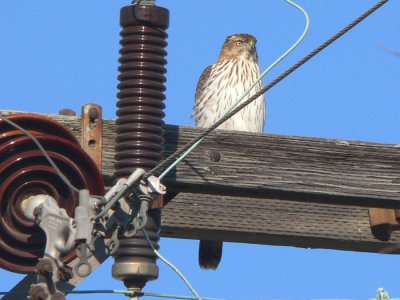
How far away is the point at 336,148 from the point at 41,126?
131 centimetres

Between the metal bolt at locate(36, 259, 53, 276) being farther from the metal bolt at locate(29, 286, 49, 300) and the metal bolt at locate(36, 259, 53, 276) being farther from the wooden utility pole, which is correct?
the wooden utility pole

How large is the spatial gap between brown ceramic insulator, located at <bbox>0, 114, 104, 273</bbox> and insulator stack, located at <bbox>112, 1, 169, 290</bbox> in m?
0.26

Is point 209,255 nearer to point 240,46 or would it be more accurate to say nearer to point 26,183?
point 26,183

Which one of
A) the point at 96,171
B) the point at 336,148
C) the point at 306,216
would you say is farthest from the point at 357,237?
the point at 96,171

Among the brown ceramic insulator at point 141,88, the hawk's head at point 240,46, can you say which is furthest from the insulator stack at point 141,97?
the hawk's head at point 240,46

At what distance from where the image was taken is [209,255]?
761cm

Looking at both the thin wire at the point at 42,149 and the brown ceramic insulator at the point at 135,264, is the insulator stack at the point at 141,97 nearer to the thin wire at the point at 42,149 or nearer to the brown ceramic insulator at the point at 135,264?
the brown ceramic insulator at the point at 135,264

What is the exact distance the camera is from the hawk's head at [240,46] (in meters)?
11.6

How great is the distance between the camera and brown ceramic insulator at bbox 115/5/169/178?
5086 millimetres

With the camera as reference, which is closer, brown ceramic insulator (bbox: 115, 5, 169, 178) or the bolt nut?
brown ceramic insulator (bbox: 115, 5, 169, 178)

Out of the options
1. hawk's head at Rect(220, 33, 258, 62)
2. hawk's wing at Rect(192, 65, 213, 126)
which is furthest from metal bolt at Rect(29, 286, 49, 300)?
hawk's head at Rect(220, 33, 258, 62)

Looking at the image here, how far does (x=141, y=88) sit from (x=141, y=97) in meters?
0.03

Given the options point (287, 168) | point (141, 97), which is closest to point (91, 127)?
point (141, 97)

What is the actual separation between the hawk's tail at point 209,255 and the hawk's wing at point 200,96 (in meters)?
3.16
